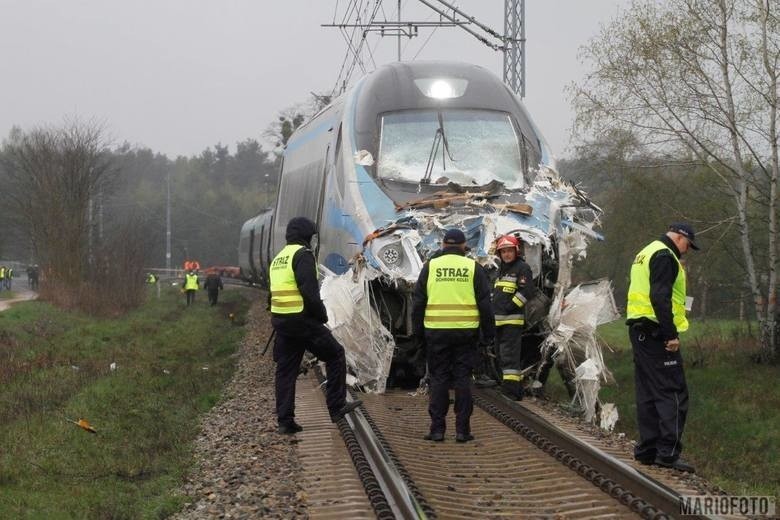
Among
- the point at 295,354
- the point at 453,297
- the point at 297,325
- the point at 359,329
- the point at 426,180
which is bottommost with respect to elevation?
the point at 295,354

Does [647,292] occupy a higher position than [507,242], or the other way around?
[507,242]

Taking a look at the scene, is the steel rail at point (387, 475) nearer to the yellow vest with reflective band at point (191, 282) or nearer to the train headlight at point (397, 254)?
the train headlight at point (397, 254)

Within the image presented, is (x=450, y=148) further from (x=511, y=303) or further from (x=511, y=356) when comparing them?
(x=511, y=356)

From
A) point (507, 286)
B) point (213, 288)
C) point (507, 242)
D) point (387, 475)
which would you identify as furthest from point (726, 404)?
point (213, 288)

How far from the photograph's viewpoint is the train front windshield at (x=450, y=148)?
11945mm

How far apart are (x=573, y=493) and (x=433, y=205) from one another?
5011 millimetres

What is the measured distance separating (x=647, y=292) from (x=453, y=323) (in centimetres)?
169

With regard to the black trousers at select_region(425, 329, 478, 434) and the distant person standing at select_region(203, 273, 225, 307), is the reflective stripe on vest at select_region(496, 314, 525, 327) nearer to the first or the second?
the black trousers at select_region(425, 329, 478, 434)

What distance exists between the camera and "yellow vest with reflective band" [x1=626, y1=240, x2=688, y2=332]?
24.7 ft

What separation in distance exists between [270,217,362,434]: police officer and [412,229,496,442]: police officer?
88 cm

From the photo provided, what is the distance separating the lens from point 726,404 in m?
18.3

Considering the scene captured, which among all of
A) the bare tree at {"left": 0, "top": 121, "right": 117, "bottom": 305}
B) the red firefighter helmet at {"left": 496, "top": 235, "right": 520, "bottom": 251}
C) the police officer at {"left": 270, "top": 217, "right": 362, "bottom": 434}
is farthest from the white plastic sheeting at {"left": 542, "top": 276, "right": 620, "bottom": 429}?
the bare tree at {"left": 0, "top": 121, "right": 117, "bottom": 305}

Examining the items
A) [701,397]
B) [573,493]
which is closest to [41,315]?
[701,397]

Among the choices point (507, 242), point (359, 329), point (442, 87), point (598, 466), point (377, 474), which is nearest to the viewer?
point (377, 474)
